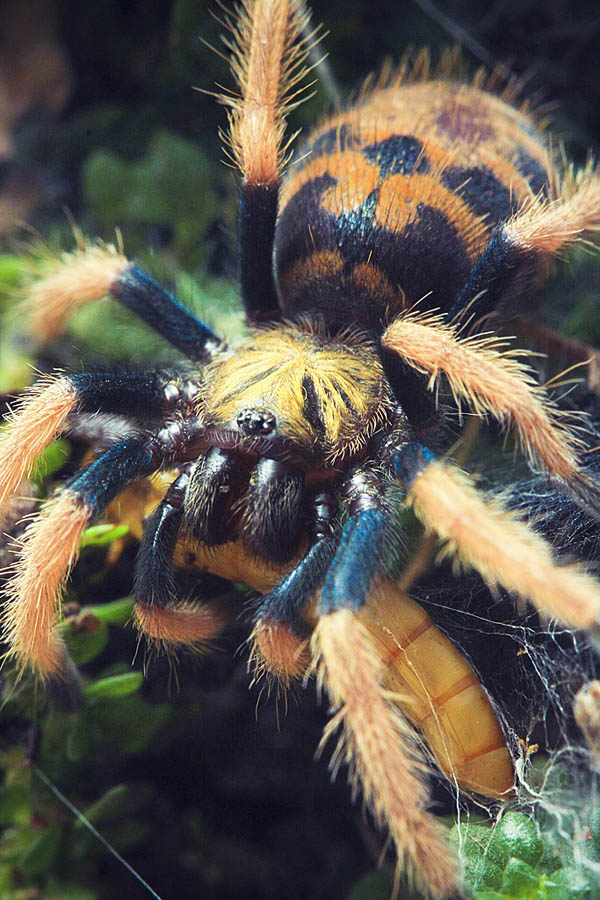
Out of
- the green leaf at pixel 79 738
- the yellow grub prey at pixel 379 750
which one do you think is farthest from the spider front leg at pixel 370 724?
the green leaf at pixel 79 738

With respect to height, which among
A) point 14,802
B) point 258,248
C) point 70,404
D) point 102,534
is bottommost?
point 14,802

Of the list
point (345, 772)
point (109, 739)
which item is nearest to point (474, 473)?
point (345, 772)

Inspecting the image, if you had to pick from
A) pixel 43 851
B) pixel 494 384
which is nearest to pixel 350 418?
pixel 494 384

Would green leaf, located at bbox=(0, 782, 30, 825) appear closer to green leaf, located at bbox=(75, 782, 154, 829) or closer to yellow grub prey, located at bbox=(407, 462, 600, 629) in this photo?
green leaf, located at bbox=(75, 782, 154, 829)

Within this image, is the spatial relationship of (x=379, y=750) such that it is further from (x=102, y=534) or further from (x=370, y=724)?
(x=102, y=534)

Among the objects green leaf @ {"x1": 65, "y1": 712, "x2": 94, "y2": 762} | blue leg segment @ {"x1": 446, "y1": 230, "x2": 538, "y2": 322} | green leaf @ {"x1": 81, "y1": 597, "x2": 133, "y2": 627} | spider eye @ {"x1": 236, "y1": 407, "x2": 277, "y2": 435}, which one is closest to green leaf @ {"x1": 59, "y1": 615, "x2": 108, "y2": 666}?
green leaf @ {"x1": 81, "y1": 597, "x2": 133, "y2": 627}

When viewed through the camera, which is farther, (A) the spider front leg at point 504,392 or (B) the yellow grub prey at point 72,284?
(B) the yellow grub prey at point 72,284

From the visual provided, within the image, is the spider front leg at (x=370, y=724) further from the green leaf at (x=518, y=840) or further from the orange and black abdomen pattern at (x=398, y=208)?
the orange and black abdomen pattern at (x=398, y=208)
